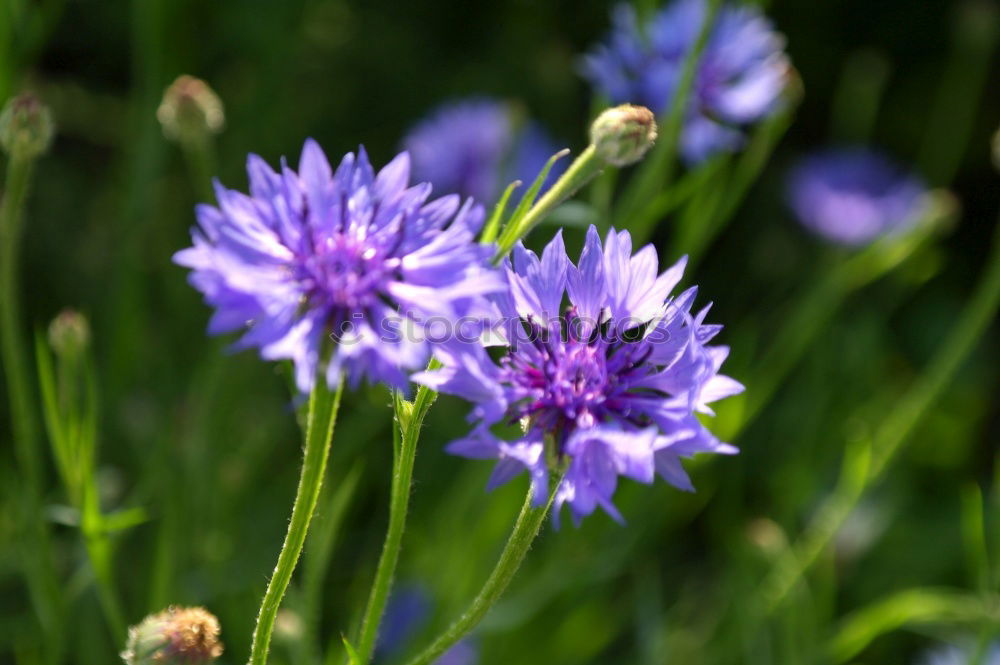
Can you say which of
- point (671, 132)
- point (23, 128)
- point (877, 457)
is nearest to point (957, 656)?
point (877, 457)

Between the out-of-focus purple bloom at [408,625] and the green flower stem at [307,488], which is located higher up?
the green flower stem at [307,488]


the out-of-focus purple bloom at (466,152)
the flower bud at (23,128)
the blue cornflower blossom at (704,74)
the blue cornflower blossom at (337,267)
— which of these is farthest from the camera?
the out-of-focus purple bloom at (466,152)

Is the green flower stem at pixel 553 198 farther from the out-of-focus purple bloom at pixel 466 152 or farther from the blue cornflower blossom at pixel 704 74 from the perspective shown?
the out-of-focus purple bloom at pixel 466 152

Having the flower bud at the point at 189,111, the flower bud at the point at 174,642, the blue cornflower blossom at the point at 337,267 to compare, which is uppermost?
the flower bud at the point at 189,111

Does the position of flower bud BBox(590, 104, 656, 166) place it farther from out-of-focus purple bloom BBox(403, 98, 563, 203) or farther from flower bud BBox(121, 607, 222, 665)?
out-of-focus purple bloom BBox(403, 98, 563, 203)

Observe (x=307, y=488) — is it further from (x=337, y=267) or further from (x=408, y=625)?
(x=408, y=625)

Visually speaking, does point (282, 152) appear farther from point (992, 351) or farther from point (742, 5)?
point (992, 351)

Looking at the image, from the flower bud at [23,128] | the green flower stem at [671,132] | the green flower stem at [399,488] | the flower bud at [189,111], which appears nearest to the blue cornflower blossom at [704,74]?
the green flower stem at [671,132]
